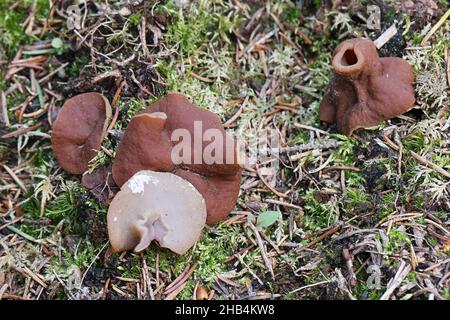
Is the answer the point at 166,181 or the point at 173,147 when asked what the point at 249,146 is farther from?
the point at 166,181

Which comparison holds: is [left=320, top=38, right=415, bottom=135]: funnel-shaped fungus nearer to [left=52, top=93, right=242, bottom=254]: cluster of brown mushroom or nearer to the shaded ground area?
the shaded ground area

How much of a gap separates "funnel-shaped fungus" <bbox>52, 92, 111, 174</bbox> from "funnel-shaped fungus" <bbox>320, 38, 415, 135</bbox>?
68.7 inches

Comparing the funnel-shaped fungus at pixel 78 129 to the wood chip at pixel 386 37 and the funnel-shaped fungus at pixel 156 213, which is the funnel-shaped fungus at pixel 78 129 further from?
the wood chip at pixel 386 37

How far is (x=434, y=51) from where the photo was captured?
12.1 ft

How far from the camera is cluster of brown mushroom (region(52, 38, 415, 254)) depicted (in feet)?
10.4

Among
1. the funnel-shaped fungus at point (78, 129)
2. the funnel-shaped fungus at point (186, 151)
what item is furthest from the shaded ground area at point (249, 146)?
the funnel-shaped fungus at point (186, 151)

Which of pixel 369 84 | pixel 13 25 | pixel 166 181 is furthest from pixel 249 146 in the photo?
pixel 13 25

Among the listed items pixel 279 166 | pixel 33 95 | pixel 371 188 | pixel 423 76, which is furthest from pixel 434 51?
pixel 33 95

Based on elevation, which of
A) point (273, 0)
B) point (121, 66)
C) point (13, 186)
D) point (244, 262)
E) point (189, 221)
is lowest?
point (13, 186)

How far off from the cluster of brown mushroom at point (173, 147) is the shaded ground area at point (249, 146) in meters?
0.14

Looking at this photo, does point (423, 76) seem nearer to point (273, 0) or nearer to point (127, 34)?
point (273, 0)

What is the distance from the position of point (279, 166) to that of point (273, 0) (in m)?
1.44

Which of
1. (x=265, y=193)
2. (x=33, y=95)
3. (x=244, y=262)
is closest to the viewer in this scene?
(x=244, y=262)

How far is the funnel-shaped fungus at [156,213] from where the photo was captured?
3.13m
